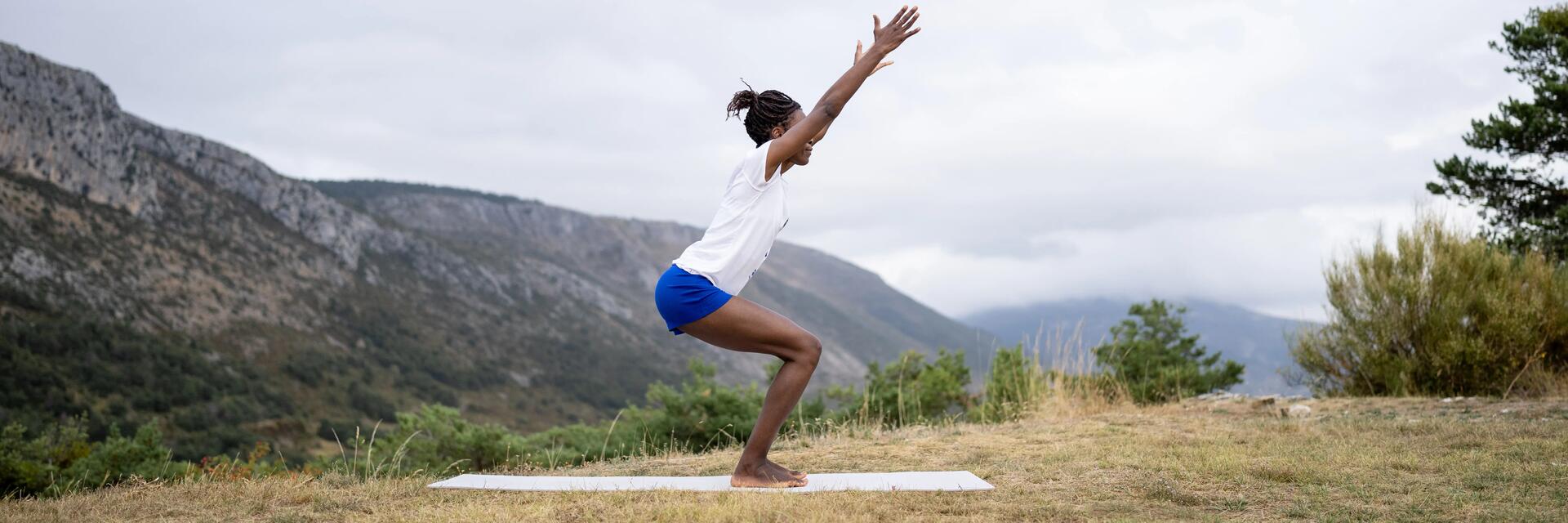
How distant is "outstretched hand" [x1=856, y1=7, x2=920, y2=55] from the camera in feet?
14.2

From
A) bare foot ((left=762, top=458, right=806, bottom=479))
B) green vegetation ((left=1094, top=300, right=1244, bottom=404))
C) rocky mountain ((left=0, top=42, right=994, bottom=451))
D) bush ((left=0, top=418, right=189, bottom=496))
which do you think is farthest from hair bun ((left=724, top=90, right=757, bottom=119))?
rocky mountain ((left=0, top=42, right=994, bottom=451))

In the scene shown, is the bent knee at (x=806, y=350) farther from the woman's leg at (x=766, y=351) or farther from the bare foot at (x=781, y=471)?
the bare foot at (x=781, y=471)

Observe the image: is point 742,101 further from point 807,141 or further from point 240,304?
point 240,304

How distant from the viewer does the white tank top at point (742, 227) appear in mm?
4105

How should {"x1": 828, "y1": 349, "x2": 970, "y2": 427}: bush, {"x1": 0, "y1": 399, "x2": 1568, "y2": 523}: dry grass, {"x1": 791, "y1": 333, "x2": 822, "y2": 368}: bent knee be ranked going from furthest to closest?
{"x1": 828, "y1": 349, "x2": 970, "y2": 427}: bush < {"x1": 791, "y1": 333, "x2": 822, "y2": 368}: bent knee < {"x1": 0, "y1": 399, "x2": 1568, "y2": 523}: dry grass

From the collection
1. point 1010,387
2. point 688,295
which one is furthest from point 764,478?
point 1010,387

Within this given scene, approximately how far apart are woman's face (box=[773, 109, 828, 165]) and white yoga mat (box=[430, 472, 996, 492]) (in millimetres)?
1376

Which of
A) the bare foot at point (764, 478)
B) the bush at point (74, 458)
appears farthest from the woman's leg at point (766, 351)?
the bush at point (74, 458)

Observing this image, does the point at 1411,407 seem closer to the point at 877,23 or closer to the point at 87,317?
the point at 877,23

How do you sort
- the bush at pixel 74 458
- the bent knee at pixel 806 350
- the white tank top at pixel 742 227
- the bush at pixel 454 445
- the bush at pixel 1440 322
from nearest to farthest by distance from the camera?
A: the white tank top at pixel 742 227, the bent knee at pixel 806 350, the bush at pixel 1440 322, the bush at pixel 74 458, the bush at pixel 454 445

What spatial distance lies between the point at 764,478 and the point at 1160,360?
1037 centimetres

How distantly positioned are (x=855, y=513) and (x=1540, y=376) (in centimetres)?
843

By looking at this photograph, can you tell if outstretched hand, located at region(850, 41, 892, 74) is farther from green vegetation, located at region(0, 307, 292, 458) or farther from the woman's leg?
green vegetation, located at region(0, 307, 292, 458)

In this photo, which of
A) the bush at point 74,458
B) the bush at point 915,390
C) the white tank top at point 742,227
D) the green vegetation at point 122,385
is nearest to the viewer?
the white tank top at point 742,227
